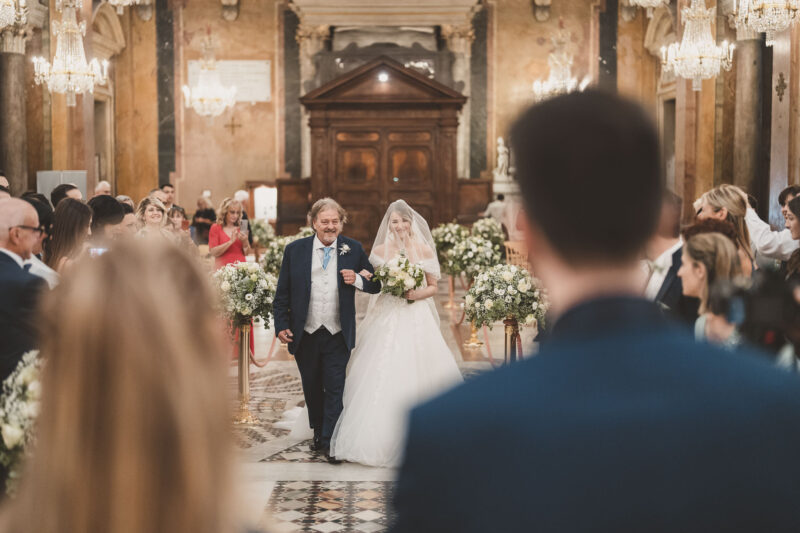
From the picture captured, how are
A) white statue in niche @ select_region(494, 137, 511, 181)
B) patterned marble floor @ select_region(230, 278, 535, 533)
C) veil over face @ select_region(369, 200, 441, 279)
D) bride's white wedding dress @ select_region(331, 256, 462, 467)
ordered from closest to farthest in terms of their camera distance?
patterned marble floor @ select_region(230, 278, 535, 533), bride's white wedding dress @ select_region(331, 256, 462, 467), veil over face @ select_region(369, 200, 441, 279), white statue in niche @ select_region(494, 137, 511, 181)

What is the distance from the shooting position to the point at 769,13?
29.8 feet

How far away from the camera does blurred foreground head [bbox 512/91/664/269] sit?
1.27 meters

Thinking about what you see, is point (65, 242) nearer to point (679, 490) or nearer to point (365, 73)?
point (679, 490)

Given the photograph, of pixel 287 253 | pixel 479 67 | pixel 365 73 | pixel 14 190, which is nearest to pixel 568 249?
pixel 287 253

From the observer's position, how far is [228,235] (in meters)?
9.75

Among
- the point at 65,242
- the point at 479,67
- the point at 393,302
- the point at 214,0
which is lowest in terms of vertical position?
the point at 393,302

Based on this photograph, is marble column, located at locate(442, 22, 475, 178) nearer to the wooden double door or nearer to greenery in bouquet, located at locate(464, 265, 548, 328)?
the wooden double door

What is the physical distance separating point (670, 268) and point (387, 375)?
2.54 m

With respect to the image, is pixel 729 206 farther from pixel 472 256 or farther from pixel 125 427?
pixel 472 256

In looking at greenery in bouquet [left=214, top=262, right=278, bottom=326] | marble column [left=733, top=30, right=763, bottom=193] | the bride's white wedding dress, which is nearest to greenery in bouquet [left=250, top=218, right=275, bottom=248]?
marble column [left=733, top=30, right=763, bottom=193]

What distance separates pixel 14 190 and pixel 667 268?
1243 centimetres

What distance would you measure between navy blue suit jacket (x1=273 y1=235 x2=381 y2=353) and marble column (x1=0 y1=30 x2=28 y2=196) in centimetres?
968

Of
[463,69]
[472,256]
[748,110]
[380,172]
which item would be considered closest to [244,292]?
[472,256]

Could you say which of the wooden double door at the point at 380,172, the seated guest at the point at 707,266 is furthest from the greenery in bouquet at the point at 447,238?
the seated guest at the point at 707,266
